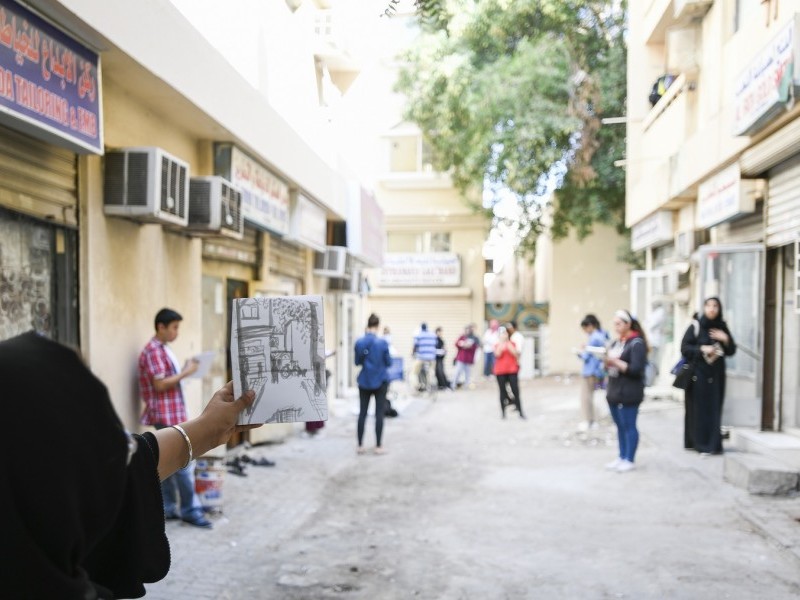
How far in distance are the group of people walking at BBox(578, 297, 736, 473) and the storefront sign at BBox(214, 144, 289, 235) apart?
4.52 meters

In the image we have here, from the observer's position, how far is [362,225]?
17.6m

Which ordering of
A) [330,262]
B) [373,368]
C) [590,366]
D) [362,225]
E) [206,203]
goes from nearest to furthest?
[206,203], [373,368], [590,366], [330,262], [362,225]

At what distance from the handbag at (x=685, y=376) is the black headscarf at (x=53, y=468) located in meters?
9.15

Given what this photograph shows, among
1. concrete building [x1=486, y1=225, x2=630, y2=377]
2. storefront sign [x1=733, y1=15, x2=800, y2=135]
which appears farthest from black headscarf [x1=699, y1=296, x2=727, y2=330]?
concrete building [x1=486, y1=225, x2=630, y2=377]

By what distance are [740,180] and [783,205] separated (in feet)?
3.06

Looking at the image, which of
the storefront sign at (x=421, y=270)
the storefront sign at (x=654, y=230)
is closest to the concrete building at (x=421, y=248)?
the storefront sign at (x=421, y=270)

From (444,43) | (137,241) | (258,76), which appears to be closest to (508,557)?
(137,241)

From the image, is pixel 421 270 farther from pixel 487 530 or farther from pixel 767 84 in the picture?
pixel 487 530

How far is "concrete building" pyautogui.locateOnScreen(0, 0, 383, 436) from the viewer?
5.27m

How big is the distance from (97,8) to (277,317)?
395cm

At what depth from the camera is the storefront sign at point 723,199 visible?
1036cm

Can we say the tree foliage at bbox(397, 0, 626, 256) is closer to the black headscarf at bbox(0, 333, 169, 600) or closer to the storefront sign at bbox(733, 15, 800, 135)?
the storefront sign at bbox(733, 15, 800, 135)

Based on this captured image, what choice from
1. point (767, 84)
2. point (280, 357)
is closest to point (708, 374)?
point (767, 84)

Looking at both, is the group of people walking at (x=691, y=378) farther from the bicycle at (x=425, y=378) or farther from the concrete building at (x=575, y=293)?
the concrete building at (x=575, y=293)
